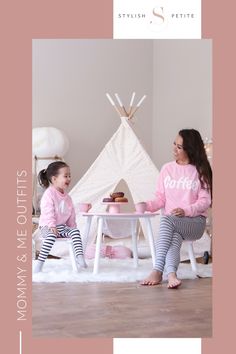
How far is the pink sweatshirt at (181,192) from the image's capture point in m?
2.53

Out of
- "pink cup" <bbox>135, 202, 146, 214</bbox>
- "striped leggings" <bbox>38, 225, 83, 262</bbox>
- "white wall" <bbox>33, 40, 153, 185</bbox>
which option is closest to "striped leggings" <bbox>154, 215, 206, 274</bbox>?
"pink cup" <bbox>135, 202, 146, 214</bbox>

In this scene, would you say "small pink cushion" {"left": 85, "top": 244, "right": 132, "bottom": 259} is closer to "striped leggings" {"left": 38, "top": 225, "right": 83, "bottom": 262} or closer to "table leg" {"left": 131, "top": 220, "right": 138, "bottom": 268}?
"table leg" {"left": 131, "top": 220, "right": 138, "bottom": 268}

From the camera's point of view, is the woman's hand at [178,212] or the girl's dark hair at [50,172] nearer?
the woman's hand at [178,212]

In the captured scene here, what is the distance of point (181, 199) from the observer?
259 cm

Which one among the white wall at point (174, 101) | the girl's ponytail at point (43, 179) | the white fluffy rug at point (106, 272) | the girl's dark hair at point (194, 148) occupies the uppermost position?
the white wall at point (174, 101)

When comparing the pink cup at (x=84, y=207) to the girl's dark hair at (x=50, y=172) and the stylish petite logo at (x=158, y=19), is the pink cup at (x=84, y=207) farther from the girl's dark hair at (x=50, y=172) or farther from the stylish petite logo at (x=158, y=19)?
the stylish petite logo at (x=158, y=19)

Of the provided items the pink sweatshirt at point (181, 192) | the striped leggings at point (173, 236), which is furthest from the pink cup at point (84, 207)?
the striped leggings at point (173, 236)

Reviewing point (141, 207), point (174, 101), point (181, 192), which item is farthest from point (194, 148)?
point (174, 101)

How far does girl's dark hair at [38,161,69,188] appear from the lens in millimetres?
2738

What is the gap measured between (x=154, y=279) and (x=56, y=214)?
1.97 ft

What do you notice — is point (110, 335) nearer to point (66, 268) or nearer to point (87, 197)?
point (66, 268)

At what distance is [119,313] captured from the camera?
187cm

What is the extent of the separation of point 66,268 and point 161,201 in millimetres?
546

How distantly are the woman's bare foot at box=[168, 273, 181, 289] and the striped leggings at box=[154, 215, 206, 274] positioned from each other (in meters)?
0.04
